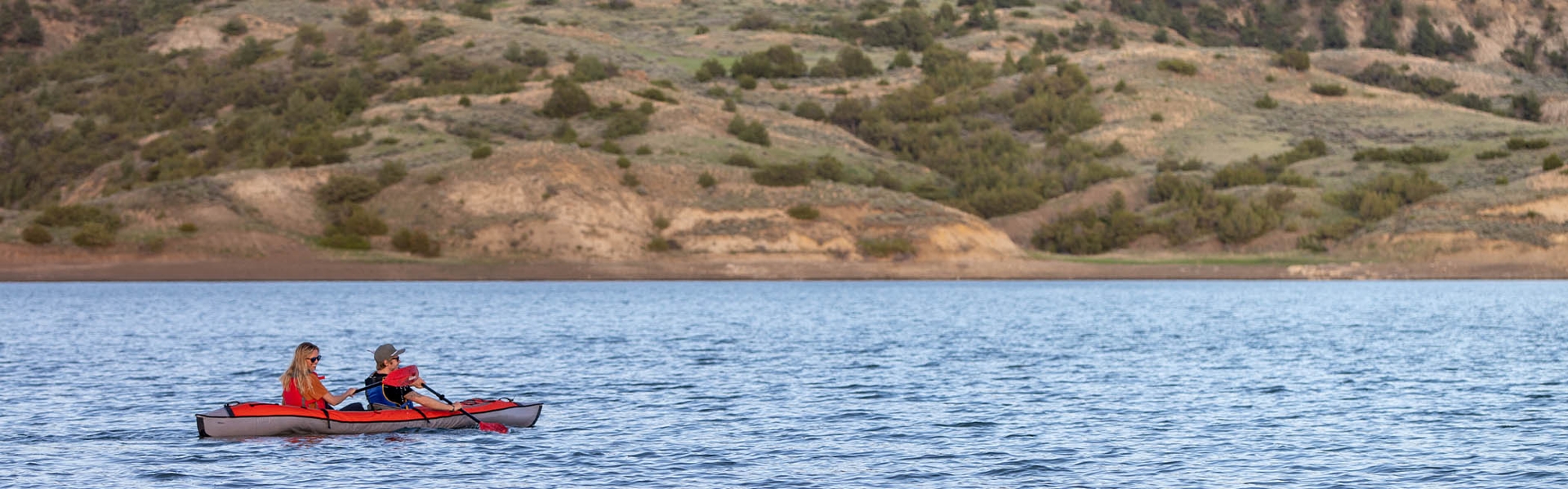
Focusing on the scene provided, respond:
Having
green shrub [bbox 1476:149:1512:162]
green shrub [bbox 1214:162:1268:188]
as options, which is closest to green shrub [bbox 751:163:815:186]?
green shrub [bbox 1214:162:1268:188]

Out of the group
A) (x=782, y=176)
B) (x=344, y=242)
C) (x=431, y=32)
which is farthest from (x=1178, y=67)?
(x=344, y=242)

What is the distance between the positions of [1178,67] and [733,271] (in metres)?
77.4

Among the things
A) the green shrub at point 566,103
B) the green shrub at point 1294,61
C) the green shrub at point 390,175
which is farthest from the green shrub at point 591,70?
the green shrub at point 1294,61

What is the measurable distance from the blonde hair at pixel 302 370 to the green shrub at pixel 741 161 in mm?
95154

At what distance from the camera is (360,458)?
26.0 meters

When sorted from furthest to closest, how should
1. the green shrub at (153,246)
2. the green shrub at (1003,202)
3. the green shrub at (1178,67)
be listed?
1. the green shrub at (1178,67)
2. the green shrub at (1003,202)
3. the green shrub at (153,246)

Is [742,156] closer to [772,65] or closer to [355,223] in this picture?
[355,223]

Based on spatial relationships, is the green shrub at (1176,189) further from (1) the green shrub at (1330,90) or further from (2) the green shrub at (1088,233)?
(1) the green shrub at (1330,90)

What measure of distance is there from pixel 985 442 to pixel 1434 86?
16162 cm

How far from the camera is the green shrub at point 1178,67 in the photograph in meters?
168

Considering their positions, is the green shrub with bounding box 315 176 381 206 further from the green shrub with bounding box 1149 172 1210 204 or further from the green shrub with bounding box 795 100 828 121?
the green shrub with bounding box 1149 172 1210 204

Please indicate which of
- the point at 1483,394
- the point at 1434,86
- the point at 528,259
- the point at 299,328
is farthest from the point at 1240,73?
the point at 1483,394

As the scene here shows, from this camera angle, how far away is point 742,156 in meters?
124

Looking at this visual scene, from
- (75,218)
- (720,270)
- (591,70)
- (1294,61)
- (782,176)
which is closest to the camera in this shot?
(75,218)
